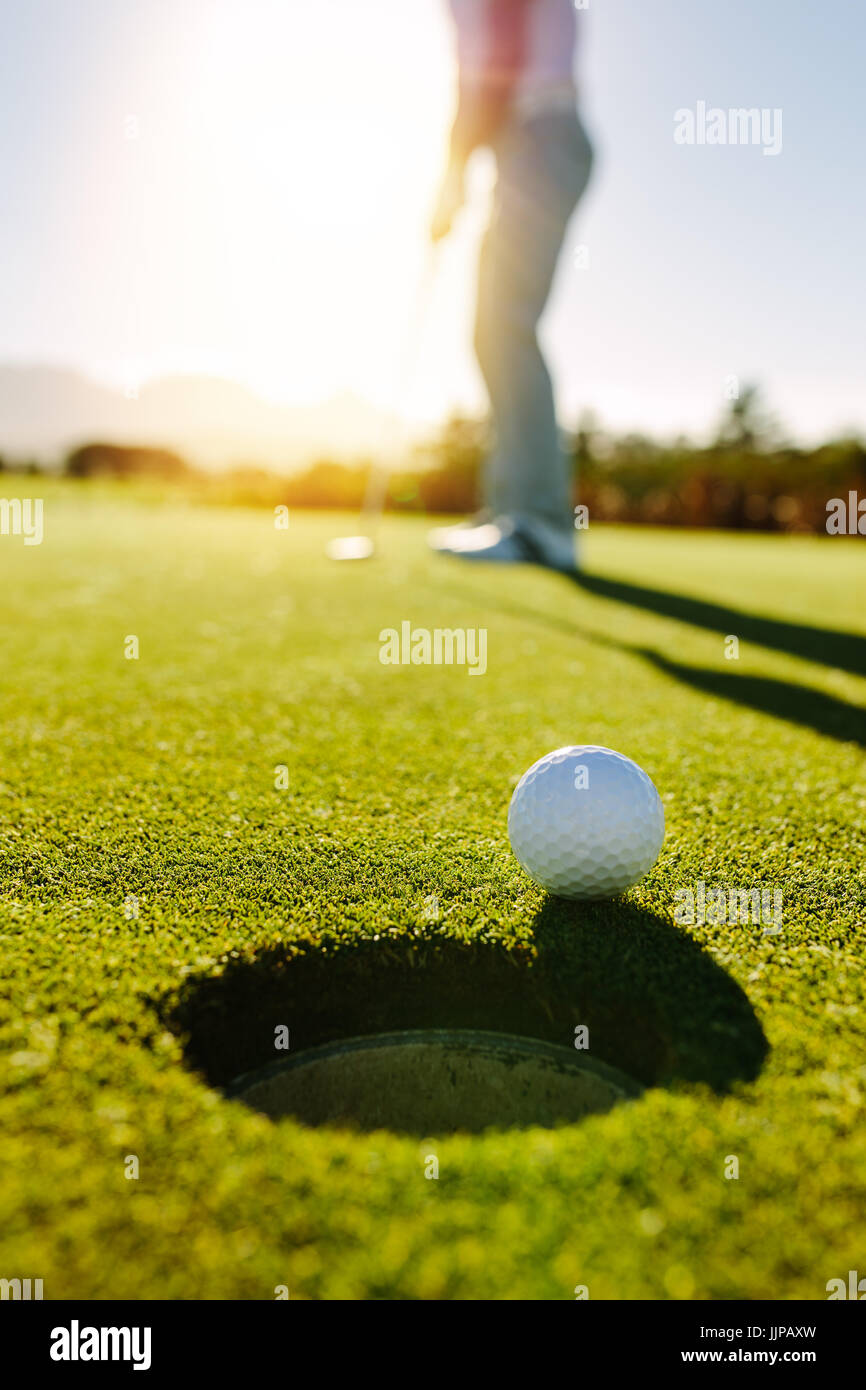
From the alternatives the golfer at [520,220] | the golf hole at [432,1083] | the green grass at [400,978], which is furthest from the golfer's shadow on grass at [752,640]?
the golf hole at [432,1083]

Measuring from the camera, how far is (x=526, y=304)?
25.7ft

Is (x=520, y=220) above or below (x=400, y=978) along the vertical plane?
above

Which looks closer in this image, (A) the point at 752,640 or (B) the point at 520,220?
(A) the point at 752,640

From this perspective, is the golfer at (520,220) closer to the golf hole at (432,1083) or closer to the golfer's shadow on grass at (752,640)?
the golfer's shadow on grass at (752,640)

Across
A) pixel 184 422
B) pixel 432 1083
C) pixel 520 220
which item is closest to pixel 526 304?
pixel 520 220

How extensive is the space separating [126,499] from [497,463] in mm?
14595

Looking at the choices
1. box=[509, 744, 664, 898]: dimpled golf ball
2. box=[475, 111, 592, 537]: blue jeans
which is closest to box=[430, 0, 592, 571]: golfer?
box=[475, 111, 592, 537]: blue jeans

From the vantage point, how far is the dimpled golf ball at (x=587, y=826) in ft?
6.69

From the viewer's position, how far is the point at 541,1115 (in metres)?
1.78

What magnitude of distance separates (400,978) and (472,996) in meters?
0.15

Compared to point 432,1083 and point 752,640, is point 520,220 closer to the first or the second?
point 752,640

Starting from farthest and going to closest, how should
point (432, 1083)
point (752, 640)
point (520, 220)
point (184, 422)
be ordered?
point (184, 422) < point (520, 220) < point (752, 640) < point (432, 1083)
